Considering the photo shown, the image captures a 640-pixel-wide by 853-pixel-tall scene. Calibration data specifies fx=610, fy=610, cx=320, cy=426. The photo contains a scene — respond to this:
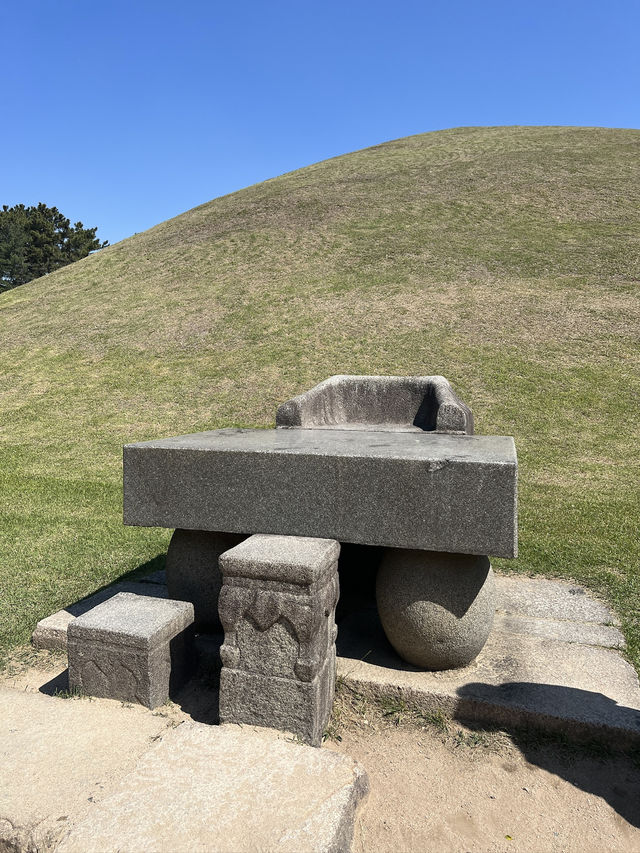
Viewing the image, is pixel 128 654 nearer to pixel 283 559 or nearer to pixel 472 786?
pixel 283 559

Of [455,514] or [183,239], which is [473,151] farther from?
[455,514]

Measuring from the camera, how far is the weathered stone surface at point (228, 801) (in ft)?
6.49

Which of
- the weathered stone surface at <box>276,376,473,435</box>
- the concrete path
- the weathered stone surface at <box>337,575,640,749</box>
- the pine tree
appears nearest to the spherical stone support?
the weathered stone surface at <box>337,575,640,749</box>

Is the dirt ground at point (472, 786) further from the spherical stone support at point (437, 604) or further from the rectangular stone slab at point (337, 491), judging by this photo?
the rectangular stone slab at point (337, 491)

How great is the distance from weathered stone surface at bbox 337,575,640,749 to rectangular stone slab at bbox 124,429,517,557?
72 cm

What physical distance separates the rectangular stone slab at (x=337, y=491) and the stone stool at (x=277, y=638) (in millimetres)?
276

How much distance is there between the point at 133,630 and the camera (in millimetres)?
2873

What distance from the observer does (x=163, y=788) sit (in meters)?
2.21

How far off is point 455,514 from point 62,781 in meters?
1.91

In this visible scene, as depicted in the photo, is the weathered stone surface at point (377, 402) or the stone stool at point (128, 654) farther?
the weathered stone surface at point (377, 402)

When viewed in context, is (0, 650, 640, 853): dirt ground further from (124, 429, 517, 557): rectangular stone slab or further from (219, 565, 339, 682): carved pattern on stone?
(124, 429, 517, 557): rectangular stone slab

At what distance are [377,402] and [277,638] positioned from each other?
3.64 m

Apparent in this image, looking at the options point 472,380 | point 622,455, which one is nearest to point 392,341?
point 472,380

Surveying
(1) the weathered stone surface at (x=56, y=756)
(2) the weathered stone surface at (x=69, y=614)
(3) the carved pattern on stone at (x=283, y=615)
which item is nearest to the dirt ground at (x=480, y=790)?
(3) the carved pattern on stone at (x=283, y=615)
